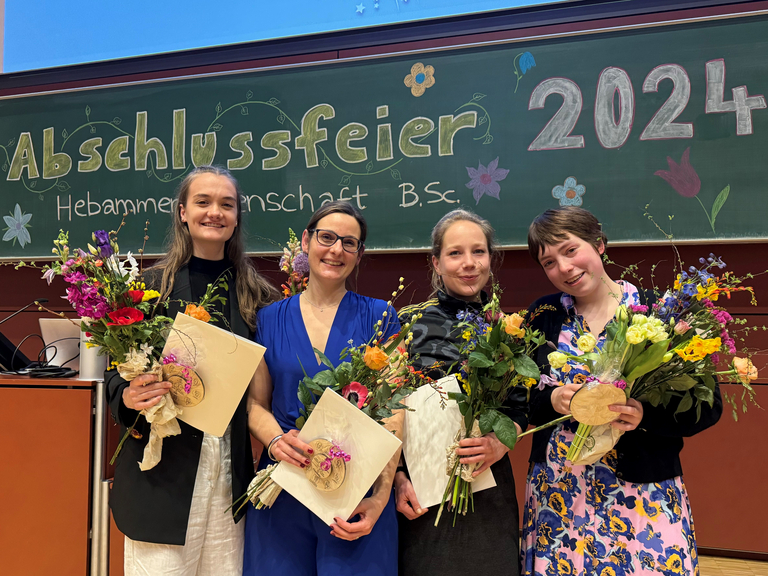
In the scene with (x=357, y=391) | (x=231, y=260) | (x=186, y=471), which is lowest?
(x=186, y=471)

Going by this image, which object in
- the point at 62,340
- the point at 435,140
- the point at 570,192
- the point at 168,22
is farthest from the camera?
the point at 168,22

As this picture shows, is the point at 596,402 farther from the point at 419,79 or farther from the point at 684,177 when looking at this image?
the point at 419,79

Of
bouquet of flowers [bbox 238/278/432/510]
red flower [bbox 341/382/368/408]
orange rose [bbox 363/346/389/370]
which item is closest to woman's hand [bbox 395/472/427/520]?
bouquet of flowers [bbox 238/278/432/510]

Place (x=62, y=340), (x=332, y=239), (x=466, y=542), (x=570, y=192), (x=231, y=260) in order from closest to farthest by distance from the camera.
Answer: (x=466, y=542) < (x=332, y=239) < (x=231, y=260) < (x=62, y=340) < (x=570, y=192)

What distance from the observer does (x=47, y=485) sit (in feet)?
6.63

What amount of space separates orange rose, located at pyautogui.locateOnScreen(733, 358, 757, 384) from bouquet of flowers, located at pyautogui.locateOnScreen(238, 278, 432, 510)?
2.57 ft

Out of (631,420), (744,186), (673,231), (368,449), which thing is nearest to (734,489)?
(673,231)

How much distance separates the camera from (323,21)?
3117 millimetres

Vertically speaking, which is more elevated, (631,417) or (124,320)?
(124,320)

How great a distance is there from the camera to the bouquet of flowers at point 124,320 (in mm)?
1351

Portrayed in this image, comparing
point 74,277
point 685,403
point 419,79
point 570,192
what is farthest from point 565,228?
point 419,79

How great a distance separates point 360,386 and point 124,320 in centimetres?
61

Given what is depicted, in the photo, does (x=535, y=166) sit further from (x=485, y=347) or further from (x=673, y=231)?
(x=485, y=347)

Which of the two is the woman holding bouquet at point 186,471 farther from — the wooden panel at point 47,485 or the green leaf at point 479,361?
the green leaf at point 479,361
